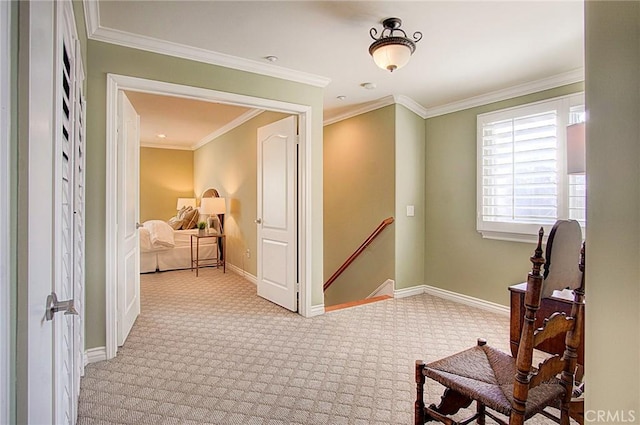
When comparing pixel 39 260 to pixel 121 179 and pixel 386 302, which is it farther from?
pixel 386 302

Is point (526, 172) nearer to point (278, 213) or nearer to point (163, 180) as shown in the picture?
point (278, 213)

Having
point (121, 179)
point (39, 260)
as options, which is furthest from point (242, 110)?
point (39, 260)

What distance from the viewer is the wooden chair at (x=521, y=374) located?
49.9 inches

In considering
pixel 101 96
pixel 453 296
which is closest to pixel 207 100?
pixel 101 96

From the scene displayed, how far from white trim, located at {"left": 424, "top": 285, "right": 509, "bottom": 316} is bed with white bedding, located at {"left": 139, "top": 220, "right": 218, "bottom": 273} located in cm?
385

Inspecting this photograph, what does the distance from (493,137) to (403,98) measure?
3.55 feet

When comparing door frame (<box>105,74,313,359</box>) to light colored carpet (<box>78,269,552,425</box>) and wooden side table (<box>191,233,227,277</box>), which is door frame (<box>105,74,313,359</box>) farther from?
wooden side table (<box>191,233,227,277</box>)

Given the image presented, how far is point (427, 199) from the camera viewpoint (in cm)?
455

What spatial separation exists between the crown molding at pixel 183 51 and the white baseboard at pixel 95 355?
225 cm

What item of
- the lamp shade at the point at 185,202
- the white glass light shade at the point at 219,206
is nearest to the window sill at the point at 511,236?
the white glass light shade at the point at 219,206

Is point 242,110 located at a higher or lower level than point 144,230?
higher

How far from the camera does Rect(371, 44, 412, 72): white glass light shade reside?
7.84 ft

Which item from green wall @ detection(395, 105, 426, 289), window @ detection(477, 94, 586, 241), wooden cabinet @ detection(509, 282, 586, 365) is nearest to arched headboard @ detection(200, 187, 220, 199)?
green wall @ detection(395, 105, 426, 289)

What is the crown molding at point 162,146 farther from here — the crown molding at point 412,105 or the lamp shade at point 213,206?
the crown molding at point 412,105
